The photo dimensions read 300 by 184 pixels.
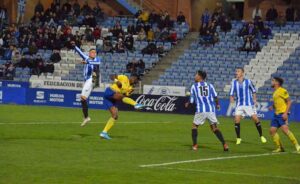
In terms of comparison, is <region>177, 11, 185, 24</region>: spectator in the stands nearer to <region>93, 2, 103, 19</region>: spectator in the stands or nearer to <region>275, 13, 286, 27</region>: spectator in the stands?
<region>93, 2, 103, 19</region>: spectator in the stands

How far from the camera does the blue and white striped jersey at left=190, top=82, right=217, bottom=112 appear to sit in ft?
64.7

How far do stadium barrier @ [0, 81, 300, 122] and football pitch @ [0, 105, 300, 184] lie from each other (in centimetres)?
982

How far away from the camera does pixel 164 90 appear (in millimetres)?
41656

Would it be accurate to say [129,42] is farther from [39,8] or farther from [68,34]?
[39,8]

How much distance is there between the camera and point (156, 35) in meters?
48.4

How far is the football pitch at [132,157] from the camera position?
46.8ft

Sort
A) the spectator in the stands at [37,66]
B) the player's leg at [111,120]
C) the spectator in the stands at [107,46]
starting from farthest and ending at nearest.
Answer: the spectator in the stands at [107,46] → the spectator in the stands at [37,66] → the player's leg at [111,120]

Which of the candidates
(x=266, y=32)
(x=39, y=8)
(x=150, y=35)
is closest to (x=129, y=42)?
(x=150, y=35)

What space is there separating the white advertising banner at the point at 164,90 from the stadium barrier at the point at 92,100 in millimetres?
1615

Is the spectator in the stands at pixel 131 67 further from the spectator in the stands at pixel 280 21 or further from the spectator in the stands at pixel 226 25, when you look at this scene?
the spectator in the stands at pixel 280 21

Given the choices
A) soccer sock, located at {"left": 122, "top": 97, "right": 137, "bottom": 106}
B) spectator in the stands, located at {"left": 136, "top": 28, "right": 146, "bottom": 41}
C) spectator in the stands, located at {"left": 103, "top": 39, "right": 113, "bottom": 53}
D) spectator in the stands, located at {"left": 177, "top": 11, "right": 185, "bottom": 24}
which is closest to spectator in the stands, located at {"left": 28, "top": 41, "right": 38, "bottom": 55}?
spectator in the stands, located at {"left": 103, "top": 39, "right": 113, "bottom": 53}

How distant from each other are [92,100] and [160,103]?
457 centimetres

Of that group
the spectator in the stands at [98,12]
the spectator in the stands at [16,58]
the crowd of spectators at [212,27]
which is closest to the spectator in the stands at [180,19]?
the crowd of spectators at [212,27]

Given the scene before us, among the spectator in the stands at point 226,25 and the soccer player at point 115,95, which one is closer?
the soccer player at point 115,95
